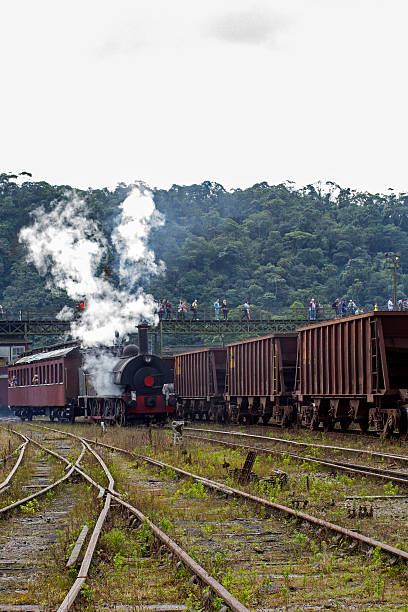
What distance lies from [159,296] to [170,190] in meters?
45.9

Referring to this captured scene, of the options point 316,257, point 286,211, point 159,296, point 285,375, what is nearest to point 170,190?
point 286,211

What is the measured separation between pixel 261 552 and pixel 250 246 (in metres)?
115

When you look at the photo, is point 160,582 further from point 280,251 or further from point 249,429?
point 280,251

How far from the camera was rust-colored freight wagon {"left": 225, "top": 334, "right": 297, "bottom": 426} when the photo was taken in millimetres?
26516

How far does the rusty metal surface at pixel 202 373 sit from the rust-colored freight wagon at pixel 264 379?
7.79 feet

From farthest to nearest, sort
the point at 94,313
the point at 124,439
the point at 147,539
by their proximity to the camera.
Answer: the point at 94,313 → the point at 124,439 → the point at 147,539

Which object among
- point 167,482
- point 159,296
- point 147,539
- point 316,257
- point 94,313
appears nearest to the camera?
point 147,539

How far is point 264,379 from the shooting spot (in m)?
27.6

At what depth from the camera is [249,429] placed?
28.2 metres

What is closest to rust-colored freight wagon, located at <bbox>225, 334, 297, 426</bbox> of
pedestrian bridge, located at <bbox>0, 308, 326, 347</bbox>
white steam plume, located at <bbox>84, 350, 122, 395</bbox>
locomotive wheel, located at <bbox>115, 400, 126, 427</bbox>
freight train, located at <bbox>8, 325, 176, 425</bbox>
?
freight train, located at <bbox>8, 325, 176, 425</bbox>

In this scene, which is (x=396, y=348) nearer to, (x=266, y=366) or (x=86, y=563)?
(x=266, y=366)

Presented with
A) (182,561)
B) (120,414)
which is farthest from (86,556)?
(120,414)

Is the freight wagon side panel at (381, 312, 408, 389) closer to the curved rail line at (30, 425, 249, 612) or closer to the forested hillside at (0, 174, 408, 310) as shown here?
the curved rail line at (30, 425, 249, 612)

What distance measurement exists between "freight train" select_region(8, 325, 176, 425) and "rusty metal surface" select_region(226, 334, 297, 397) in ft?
9.05
